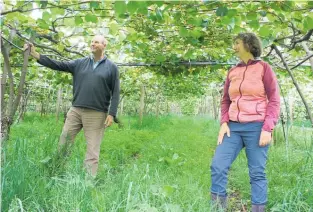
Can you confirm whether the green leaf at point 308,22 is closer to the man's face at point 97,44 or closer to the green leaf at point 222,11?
the green leaf at point 222,11

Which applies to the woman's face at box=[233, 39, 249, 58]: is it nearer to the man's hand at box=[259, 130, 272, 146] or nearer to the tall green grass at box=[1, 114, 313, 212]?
the man's hand at box=[259, 130, 272, 146]

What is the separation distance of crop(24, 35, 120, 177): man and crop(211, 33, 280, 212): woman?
4.41 ft

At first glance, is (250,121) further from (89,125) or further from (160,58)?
(160,58)

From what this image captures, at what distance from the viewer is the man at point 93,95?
3729 millimetres

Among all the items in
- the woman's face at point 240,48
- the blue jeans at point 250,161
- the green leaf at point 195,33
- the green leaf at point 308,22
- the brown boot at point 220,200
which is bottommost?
the brown boot at point 220,200

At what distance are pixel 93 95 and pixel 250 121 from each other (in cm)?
169

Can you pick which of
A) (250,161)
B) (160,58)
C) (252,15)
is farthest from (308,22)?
(160,58)

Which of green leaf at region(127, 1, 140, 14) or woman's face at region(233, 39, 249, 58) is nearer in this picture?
green leaf at region(127, 1, 140, 14)

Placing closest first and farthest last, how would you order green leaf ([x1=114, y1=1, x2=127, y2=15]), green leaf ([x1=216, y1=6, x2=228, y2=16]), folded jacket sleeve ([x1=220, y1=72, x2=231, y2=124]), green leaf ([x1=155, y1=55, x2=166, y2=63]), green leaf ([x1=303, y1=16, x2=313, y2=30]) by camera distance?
green leaf ([x1=114, y1=1, x2=127, y2=15]) < green leaf ([x1=216, y1=6, x2=228, y2=16]) < green leaf ([x1=303, y1=16, x2=313, y2=30]) < folded jacket sleeve ([x1=220, y1=72, x2=231, y2=124]) < green leaf ([x1=155, y1=55, x2=166, y2=63])

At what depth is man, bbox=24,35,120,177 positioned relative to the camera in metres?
3.73

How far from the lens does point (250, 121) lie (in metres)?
2.83

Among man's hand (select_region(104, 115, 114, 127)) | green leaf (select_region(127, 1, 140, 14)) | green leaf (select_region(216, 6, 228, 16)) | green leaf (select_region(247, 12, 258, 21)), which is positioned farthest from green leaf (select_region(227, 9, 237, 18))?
man's hand (select_region(104, 115, 114, 127))

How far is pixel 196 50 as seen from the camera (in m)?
5.25

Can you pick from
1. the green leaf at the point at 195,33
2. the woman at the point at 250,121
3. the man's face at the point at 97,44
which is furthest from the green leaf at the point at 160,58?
the woman at the point at 250,121
